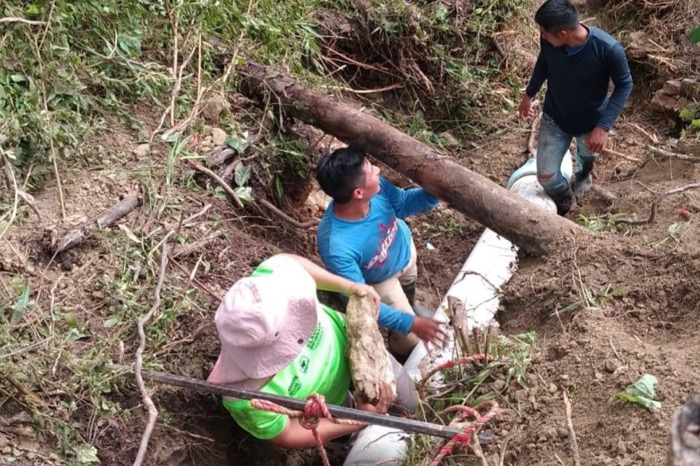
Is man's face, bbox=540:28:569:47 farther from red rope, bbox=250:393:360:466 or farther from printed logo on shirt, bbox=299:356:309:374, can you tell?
red rope, bbox=250:393:360:466

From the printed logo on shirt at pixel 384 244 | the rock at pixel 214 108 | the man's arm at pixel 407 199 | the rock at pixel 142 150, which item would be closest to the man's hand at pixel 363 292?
the printed logo on shirt at pixel 384 244

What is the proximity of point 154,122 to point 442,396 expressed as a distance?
7.74 feet

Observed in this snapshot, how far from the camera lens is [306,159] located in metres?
4.29

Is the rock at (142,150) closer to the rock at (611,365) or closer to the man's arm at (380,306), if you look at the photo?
the man's arm at (380,306)

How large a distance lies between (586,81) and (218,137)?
7.07ft

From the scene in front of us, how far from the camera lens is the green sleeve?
7.75 feet

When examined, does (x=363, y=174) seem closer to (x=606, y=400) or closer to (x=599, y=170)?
(x=606, y=400)

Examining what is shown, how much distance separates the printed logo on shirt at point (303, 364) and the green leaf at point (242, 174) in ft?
4.99

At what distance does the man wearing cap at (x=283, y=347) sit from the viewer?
2.21 meters

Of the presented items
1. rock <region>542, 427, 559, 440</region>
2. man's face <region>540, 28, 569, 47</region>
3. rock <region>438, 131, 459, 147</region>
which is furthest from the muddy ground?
rock <region>438, 131, 459, 147</region>

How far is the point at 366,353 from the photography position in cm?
246

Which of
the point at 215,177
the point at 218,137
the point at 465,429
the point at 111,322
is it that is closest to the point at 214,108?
the point at 218,137

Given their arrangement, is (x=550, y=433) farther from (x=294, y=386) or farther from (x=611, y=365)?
(x=294, y=386)

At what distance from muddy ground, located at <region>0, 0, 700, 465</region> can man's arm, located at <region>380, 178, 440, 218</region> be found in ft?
2.22
